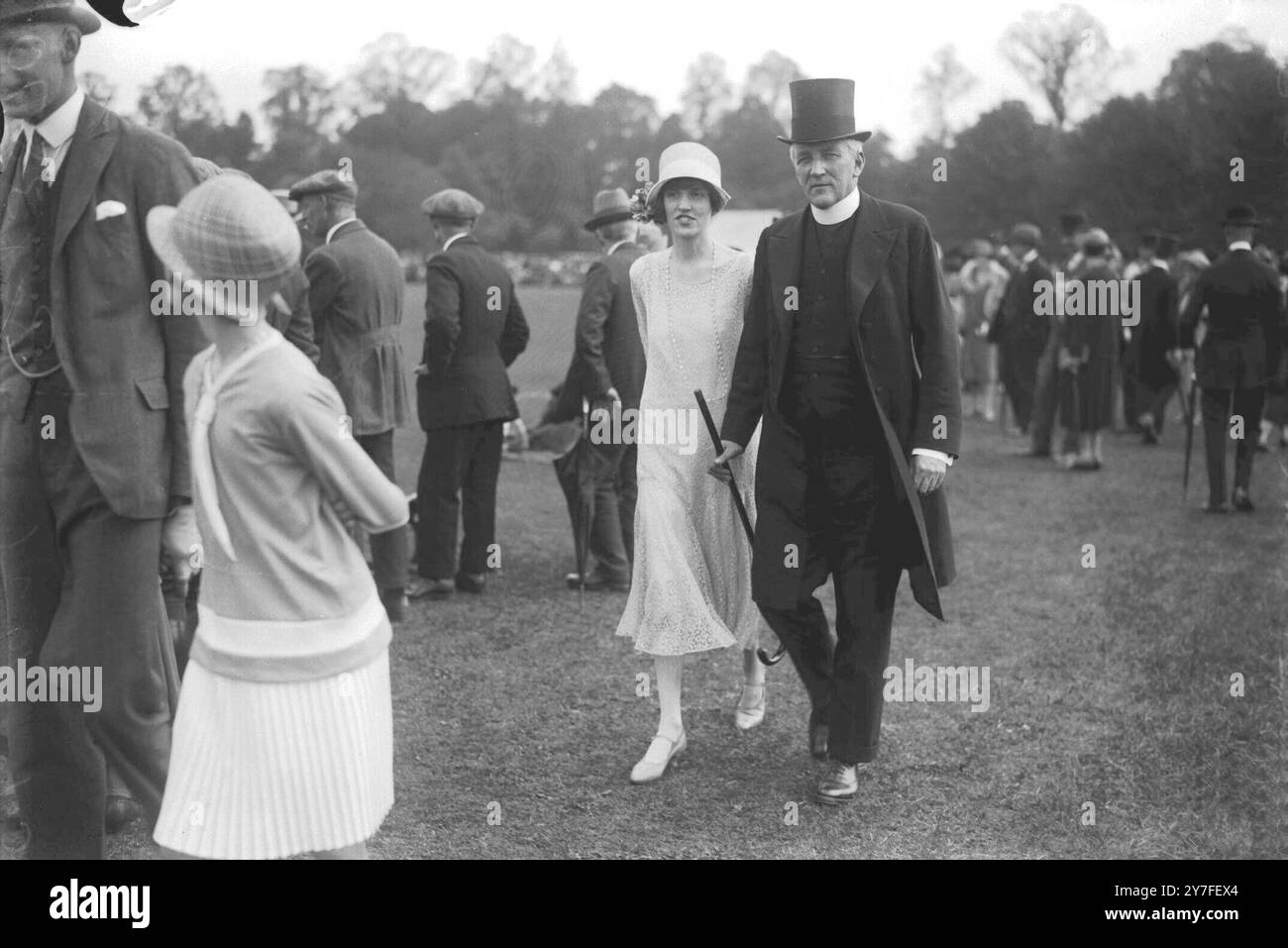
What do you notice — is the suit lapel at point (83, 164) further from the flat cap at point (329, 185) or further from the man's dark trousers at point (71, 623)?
the flat cap at point (329, 185)

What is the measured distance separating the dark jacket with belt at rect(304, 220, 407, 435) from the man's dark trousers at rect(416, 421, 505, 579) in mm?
562

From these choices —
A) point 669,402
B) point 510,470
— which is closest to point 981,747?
point 669,402

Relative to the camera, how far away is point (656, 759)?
16.4 feet

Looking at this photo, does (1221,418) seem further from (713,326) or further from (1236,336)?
(713,326)

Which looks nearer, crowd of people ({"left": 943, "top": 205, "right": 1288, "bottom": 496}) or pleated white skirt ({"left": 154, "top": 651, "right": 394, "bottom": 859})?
pleated white skirt ({"left": 154, "top": 651, "right": 394, "bottom": 859})

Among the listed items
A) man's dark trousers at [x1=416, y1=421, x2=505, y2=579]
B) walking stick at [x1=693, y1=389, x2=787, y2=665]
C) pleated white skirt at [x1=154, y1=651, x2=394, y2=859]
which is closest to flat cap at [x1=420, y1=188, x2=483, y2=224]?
man's dark trousers at [x1=416, y1=421, x2=505, y2=579]

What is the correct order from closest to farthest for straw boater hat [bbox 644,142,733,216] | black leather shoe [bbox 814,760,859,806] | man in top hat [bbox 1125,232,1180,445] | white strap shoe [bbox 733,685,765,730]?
black leather shoe [bbox 814,760,859,806], straw boater hat [bbox 644,142,733,216], white strap shoe [bbox 733,685,765,730], man in top hat [bbox 1125,232,1180,445]

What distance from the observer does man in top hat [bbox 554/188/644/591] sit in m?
7.85

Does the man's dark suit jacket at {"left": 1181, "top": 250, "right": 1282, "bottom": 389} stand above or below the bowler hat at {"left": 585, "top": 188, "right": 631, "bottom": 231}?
below

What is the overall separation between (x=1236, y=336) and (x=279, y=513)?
8932mm

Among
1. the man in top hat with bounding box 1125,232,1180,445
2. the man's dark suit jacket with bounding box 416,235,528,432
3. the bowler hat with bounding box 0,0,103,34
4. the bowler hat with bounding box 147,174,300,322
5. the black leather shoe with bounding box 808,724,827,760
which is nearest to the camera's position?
the bowler hat with bounding box 147,174,300,322

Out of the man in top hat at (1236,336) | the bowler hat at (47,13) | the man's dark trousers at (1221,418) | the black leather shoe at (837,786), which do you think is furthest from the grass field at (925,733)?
the bowler hat at (47,13)

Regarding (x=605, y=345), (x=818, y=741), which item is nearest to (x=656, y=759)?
(x=818, y=741)

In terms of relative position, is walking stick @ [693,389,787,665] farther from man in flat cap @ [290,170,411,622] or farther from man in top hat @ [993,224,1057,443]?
man in top hat @ [993,224,1057,443]
